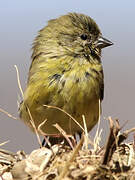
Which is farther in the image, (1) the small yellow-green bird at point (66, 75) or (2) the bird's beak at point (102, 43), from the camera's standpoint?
(2) the bird's beak at point (102, 43)

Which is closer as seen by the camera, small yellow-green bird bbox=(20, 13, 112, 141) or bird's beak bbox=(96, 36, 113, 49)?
small yellow-green bird bbox=(20, 13, 112, 141)

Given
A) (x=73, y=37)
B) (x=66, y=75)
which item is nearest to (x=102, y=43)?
(x=73, y=37)

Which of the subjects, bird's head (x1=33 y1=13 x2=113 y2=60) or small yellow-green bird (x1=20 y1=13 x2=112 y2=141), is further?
bird's head (x1=33 y1=13 x2=113 y2=60)

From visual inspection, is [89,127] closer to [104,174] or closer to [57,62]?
[57,62]

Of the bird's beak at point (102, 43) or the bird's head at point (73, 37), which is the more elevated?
the bird's head at point (73, 37)

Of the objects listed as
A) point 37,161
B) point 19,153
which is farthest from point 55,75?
point 37,161

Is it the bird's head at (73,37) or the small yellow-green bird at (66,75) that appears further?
the bird's head at (73,37)

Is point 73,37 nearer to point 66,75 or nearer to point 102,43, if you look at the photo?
point 102,43

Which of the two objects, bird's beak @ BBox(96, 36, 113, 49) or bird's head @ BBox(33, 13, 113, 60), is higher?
bird's head @ BBox(33, 13, 113, 60)
